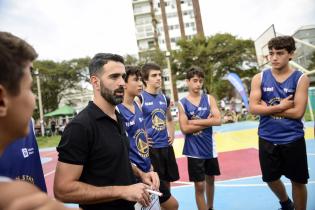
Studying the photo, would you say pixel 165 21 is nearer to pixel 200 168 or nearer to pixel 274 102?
pixel 200 168

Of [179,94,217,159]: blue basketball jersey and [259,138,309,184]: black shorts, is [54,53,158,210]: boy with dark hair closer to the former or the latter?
[259,138,309,184]: black shorts

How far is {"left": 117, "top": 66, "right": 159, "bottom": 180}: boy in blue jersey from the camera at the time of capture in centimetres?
393

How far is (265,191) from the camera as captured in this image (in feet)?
19.5

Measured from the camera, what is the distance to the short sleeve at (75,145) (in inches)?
90.2

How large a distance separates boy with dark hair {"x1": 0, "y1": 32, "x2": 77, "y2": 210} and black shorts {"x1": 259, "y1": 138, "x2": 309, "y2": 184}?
3.49m

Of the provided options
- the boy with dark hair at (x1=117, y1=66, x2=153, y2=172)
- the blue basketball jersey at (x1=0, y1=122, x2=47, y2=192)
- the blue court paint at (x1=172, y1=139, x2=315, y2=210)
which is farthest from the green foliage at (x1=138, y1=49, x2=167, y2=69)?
the blue basketball jersey at (x1=0, y1=122, x2=47, y2=192)

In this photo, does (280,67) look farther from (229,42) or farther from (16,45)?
(229,42)

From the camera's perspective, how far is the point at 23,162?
231 centimetres

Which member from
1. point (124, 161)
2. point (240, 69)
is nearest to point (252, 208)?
point (124, 161)

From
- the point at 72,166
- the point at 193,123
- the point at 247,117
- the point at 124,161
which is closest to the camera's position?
the point at 72,166

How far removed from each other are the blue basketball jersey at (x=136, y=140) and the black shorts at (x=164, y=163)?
3.13 ft

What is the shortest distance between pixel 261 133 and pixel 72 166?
275 centimetres

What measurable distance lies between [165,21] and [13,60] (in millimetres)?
61448

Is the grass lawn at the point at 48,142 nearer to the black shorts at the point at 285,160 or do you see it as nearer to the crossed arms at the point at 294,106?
the black shorts at the point at 285,160
